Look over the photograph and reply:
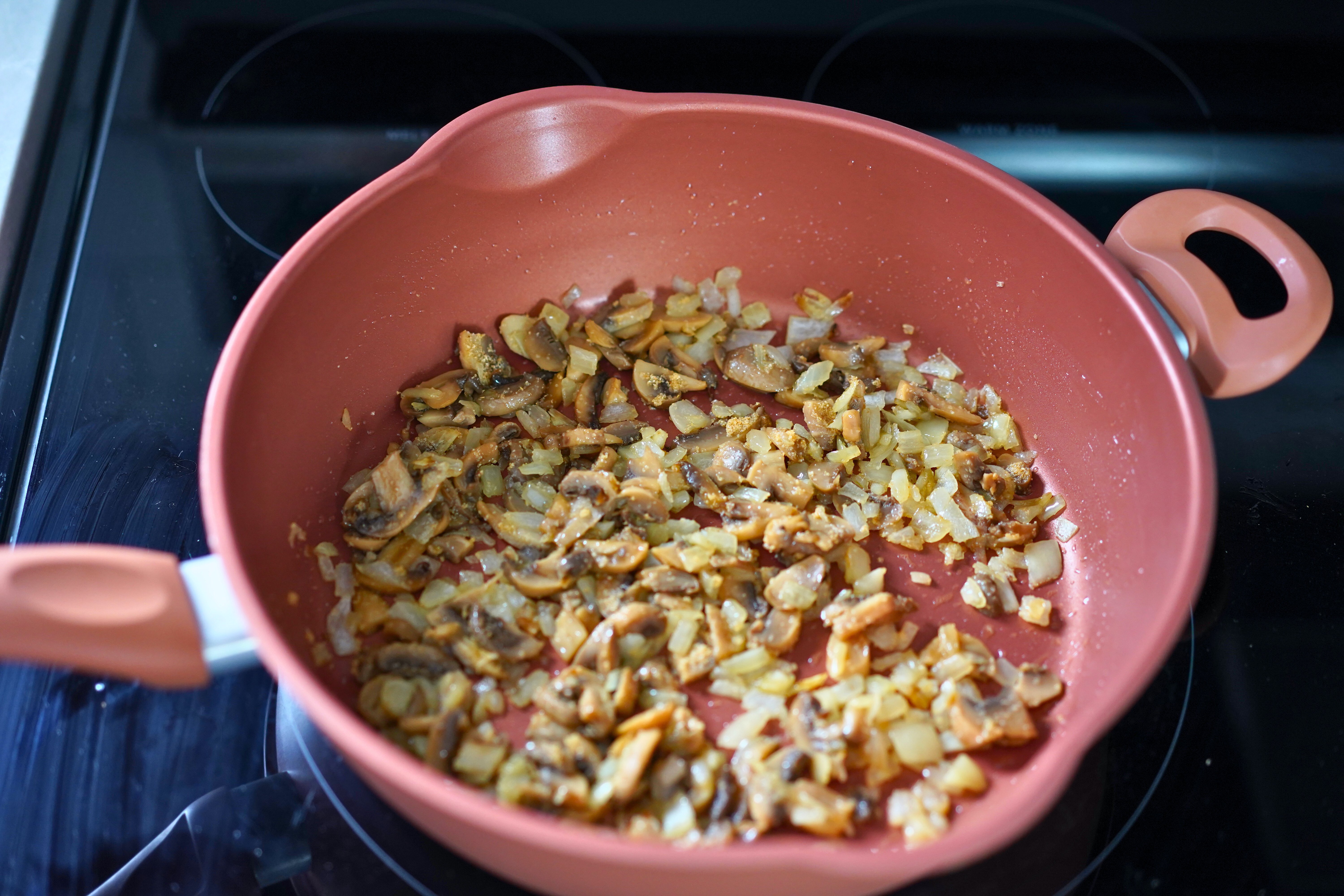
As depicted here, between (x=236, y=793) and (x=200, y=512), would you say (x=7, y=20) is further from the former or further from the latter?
(x=236, y=793)

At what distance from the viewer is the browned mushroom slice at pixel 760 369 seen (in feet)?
4.26

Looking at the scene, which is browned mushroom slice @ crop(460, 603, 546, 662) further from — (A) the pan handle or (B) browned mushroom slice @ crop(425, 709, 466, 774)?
(A) the pan handle

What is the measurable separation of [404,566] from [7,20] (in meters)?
1.10

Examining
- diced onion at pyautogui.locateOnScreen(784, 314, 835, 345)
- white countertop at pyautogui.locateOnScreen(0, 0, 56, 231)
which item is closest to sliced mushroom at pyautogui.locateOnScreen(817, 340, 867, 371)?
diced onion at pyautogui.locateOnScreen(784, 314, 835, 345)

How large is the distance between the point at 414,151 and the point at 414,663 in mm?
793

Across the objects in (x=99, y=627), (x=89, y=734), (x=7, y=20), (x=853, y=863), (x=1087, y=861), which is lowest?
(x=1087, y=861)

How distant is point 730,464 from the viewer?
4.01 feet

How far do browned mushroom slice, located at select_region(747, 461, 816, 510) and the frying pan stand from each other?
138mm

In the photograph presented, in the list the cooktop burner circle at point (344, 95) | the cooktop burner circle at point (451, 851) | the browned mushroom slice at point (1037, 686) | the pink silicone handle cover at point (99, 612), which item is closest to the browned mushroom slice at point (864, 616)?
the browned mushroom slice at point (1037, 686)

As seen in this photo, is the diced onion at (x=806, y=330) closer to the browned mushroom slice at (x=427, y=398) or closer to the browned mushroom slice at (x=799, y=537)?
the browned mushroom slice at (x=799, y=537)

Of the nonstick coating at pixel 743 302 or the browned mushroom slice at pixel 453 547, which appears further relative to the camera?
the browned mushroom slice at pixel 453 547

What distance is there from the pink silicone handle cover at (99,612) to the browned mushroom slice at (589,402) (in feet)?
1.85

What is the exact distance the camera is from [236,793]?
0.99 metres

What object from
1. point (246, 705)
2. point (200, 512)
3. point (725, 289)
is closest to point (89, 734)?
point (246, 705)
